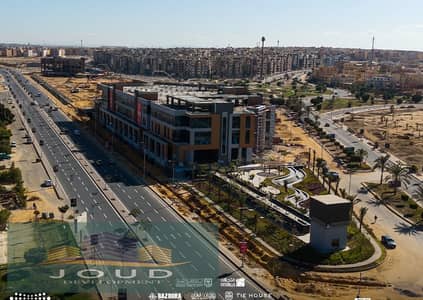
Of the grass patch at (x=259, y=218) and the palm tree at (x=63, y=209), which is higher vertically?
the palm tree at (x=63, y=209)

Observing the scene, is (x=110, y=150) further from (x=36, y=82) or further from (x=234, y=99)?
(x=36, y=82)

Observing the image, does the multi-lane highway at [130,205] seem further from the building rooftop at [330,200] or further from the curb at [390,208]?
the curb at [390,208]

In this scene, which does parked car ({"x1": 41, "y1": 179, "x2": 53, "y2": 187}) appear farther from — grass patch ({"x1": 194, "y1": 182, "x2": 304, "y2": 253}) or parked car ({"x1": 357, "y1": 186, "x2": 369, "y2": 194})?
parked car ({"x1": 357, "y1": 186, "x2": 369, "y2": 194})

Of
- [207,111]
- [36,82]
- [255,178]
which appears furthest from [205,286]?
[36,82]

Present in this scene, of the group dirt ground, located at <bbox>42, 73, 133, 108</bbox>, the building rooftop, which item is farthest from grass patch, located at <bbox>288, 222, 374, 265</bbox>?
dirt ground, located at <bbox>42, 73, 133, 108</bbox>

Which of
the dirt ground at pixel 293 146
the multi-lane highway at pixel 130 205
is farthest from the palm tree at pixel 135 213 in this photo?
the dirt ground at pixel 293 146

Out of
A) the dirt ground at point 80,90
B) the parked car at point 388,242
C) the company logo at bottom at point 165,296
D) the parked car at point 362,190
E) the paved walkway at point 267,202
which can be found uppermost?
the dirt ground at point 80,90

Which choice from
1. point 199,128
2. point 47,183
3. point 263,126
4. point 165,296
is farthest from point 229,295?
point 263,126

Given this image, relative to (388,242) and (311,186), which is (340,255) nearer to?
(388,242)
